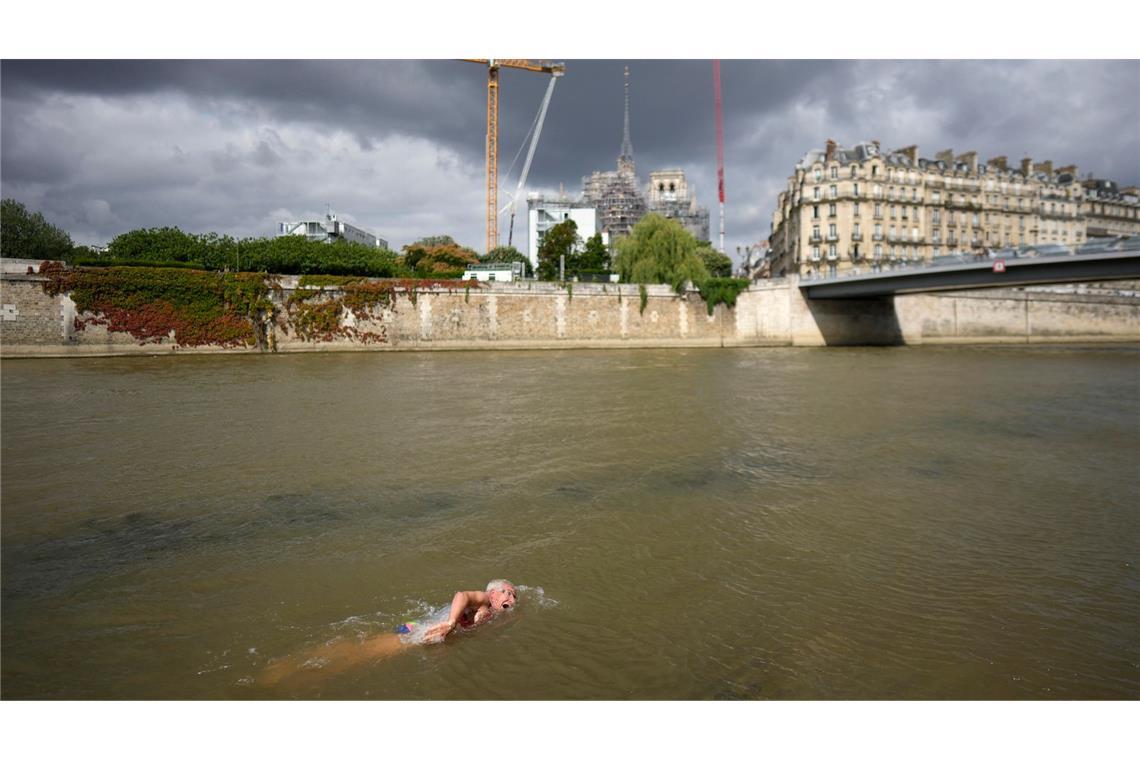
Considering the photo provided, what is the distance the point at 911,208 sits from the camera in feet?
208

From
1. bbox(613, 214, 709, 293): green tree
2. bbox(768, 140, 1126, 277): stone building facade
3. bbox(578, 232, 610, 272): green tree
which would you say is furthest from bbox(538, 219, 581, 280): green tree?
bbox(768, 140, 1126, 277): stone building facade

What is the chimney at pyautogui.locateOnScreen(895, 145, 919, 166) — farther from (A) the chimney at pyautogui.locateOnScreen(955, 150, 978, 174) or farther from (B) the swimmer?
(B) the swimmer

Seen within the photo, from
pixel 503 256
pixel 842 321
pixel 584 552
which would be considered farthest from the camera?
pixel 503 256

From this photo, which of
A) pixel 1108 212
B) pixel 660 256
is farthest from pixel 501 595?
pixel 1108 212

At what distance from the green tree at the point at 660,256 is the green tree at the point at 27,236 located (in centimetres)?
4485

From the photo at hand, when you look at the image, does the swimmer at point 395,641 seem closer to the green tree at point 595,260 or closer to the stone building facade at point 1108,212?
the green tree at point 595,260

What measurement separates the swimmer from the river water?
10 cm

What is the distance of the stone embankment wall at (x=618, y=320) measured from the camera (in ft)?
104

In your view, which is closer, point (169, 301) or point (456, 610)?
point (456, 610)

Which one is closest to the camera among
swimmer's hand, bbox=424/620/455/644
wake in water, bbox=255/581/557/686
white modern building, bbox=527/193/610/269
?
wake in water, bbox=255/581/557/686

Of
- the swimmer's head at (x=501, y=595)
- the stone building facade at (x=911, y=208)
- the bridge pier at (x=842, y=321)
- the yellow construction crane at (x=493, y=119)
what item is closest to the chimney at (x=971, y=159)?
the stone building facade at (x=911, y=208)

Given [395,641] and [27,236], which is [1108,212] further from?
[27,236]

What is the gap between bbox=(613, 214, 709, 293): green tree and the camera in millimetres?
45188

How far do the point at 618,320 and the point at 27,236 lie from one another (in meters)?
46.8
